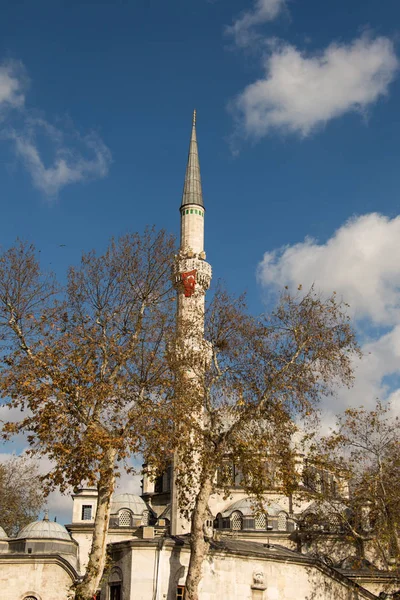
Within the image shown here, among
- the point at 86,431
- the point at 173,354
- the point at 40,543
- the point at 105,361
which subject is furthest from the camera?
the point at 40,543

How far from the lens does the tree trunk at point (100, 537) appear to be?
19438 millimetres

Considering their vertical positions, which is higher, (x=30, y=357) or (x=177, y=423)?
(x=30, y=357)

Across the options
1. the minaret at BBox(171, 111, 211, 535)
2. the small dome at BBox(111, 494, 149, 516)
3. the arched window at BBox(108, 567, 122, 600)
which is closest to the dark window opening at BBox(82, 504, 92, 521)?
the small dome at BBox(111, 494, 149, 516)

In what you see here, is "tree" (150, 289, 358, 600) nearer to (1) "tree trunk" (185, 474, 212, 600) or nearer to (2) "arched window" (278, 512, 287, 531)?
(1) "tree trunk" (185, 474, 212, 600)

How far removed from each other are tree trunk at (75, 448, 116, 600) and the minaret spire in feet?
98.9

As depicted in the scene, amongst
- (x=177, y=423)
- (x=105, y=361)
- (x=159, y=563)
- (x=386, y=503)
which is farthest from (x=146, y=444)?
(x=386, y=503)

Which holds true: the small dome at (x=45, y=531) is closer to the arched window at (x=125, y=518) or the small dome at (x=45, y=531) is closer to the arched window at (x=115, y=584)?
the arched window at (x=125, y=518)

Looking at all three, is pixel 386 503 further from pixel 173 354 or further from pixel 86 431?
pixel 86 431

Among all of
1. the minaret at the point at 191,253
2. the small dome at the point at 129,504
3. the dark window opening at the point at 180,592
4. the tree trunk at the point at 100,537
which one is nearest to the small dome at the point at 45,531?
the small dome at the point at 129,504

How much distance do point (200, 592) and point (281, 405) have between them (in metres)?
7.23

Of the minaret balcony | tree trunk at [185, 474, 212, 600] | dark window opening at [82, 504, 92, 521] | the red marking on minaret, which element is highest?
the minaret balcony

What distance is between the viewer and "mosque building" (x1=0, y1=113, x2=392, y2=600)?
2477 cm

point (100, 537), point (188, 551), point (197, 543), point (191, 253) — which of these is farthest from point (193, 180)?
point (100, 537)

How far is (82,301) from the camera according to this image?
22812 millimetres
